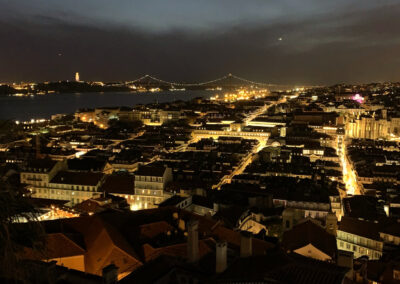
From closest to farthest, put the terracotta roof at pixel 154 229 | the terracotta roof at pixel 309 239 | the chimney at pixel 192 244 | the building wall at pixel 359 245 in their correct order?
1. the chimney at pixel 192 244
2. the terracotta roof at pixel 154 229
3. the terracotta roof at pixel 309 239
4. the building wall at pixel 359 245

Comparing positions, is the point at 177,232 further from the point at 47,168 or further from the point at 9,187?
the point at 47,168

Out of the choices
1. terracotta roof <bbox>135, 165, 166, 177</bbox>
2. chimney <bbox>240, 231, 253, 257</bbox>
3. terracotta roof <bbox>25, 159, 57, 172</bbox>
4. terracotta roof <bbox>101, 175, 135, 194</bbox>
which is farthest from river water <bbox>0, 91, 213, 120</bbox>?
chimney <bbox>240, 231, 253, 257</bbox>

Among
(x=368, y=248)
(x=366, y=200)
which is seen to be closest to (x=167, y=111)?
(x=366, y=200)

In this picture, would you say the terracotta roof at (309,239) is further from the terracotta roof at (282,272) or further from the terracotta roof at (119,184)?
the terracotta roof at (119,184)

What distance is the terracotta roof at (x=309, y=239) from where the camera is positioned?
9.18 metres

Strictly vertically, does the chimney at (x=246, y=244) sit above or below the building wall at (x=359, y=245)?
above

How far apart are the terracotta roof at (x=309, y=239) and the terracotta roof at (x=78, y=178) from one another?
10048 millimetres

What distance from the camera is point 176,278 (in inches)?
224

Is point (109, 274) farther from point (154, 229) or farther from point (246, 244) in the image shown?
point (154, 229)

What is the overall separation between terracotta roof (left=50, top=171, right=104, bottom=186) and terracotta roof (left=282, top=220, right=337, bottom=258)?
10048mm

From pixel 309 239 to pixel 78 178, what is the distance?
37.8 feet

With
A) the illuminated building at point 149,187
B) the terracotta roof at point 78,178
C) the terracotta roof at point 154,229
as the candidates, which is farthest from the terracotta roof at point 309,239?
the terracotta roof at point 78,178

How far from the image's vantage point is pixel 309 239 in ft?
30.9

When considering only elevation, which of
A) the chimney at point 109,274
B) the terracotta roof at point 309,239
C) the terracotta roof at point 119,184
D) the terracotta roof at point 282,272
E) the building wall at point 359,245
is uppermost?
the terracotta roof at point 282,272
